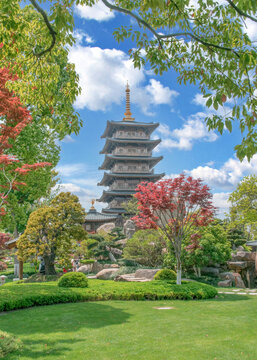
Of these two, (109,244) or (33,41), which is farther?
(109,244)

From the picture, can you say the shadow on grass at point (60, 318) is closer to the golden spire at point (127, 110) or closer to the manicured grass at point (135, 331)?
the manicured grass at point (135, 331)

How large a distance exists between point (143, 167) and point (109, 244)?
21680 millimetres

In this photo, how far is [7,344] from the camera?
5.50 m

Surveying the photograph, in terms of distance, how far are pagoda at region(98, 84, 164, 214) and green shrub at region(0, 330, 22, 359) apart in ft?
121

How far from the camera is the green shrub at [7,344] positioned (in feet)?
17.5

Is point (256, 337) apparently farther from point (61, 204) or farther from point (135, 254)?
point (135, 254)

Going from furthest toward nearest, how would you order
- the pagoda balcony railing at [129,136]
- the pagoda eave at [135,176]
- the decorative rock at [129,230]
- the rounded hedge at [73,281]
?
the pagoda balcony railing at [129,136] < the pagoda eave at [135,176] < the decorative rock at [129,230] < the rounded hedge at [73,281]

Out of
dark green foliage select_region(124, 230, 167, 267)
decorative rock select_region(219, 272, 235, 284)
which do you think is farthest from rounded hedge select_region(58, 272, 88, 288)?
decorative rock select_region(219, 272, 235, 284)

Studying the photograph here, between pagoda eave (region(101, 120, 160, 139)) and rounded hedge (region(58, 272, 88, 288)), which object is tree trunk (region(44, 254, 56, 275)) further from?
pagoda eave (region(101, 120, 160, 139))

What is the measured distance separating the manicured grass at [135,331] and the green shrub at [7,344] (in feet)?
0.48

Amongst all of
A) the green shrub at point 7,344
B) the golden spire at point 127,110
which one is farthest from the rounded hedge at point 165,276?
the golden spire at point 127,110

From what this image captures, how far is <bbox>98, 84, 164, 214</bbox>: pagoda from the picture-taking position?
44.1 meters

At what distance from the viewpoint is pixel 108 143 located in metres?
47.5

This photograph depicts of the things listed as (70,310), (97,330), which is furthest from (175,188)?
(97,330)
